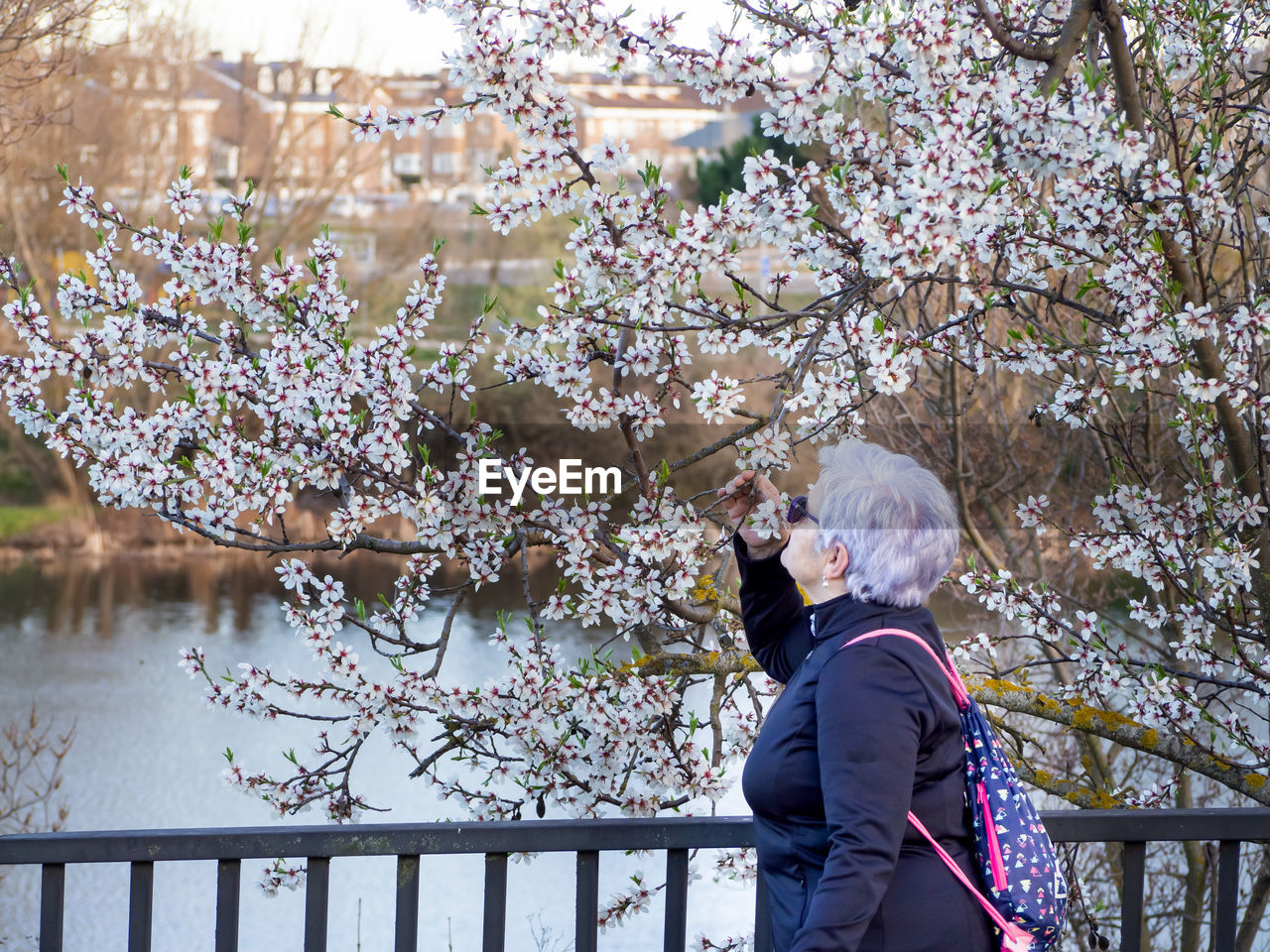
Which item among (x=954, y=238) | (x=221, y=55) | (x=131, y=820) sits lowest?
(x=131, y=820)

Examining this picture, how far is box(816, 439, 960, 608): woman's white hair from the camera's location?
1.04 meters

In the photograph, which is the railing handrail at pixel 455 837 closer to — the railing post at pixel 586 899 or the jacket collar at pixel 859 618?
the railing post at pixel 586 899

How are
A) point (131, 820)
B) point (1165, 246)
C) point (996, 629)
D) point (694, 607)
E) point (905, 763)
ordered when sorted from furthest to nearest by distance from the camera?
point (131, 820) < point (996, 629) < point (694, 607) < point (1165, 246) < point (905, 763)

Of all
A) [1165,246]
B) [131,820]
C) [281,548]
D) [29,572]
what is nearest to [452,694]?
[281,548]

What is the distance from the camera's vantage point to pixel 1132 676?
2.23 meters

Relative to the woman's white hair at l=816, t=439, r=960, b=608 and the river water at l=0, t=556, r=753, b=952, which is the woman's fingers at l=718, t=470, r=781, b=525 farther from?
the river water at l=0, t=556, r=753, b=952

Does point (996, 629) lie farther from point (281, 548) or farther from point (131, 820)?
point (131, 820)

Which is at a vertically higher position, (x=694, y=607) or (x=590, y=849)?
(x=694, y=607)

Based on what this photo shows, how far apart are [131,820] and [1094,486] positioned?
7.02 meters

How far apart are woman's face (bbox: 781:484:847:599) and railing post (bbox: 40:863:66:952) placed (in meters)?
0.83

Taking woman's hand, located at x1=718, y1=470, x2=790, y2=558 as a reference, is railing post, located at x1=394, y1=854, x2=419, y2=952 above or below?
below

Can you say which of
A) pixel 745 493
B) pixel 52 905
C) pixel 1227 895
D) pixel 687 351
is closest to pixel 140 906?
pixel 52 905

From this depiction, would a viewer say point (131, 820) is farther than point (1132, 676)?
Yes

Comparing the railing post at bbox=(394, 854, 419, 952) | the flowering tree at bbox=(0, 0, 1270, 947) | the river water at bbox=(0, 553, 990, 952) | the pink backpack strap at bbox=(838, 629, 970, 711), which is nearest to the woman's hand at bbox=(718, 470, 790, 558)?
the flowering tree at bbox=(0, 0, 1270, 947)
